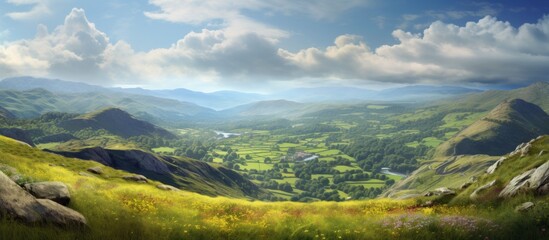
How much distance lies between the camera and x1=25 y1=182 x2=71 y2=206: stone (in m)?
16.0

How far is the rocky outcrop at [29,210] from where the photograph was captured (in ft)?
40.5

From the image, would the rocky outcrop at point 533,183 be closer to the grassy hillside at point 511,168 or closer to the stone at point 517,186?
the stone at point 517,186

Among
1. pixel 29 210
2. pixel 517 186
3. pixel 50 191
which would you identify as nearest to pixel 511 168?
pixel 517 186

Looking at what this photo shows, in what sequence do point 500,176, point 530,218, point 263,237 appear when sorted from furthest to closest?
point 500,176 → point 530,218 → point 263,237

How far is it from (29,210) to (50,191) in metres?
3.91

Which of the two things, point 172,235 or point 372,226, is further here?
point 372,226

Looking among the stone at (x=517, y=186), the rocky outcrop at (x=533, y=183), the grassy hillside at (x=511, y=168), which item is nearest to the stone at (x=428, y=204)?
the grassy hillside at (x=511, y=168)

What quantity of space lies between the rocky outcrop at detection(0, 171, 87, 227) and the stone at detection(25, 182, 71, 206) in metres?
2.51

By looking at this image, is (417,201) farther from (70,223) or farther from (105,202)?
(70,223)

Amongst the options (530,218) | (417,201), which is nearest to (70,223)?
(530,218)

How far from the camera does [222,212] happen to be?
2317cm

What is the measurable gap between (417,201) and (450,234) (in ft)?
71.3

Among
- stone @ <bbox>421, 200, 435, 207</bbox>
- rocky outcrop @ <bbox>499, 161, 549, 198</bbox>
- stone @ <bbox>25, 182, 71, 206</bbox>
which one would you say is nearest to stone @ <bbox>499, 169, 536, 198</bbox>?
rocky outcrop @ <bbox>499, 161, 549, 198</bbox>

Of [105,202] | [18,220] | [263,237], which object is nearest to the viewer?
[18,220]
